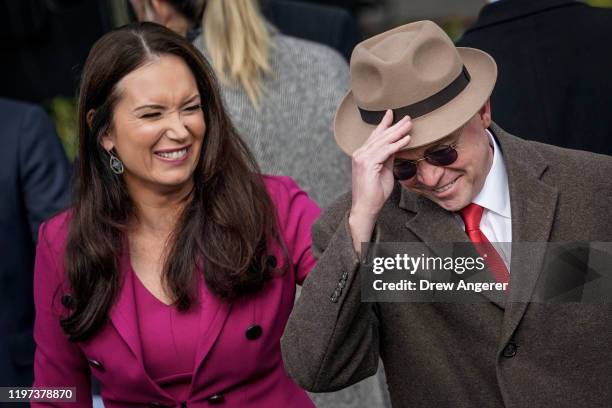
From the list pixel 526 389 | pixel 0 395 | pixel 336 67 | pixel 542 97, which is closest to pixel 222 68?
pixel 336 67

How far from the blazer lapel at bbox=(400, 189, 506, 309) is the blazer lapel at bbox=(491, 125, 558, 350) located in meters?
0.08

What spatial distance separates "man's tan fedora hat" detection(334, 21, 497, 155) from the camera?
9.39 ft

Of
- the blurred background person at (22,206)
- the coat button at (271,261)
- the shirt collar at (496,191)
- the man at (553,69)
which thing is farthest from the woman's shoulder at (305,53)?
the shirt collar at (496,191)

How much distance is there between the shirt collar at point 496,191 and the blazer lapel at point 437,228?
86mm

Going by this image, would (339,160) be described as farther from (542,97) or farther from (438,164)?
(438,164)

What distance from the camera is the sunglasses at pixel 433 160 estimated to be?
2.86m

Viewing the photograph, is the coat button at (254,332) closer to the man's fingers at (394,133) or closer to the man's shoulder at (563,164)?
the man's fingers at (394,133)

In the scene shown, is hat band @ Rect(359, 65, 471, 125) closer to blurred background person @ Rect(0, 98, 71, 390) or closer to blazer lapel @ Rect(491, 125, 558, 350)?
blazer lapel @ Rect(491, 125, 558, 350)

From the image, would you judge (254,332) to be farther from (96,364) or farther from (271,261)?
(96,364)

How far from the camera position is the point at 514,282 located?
2895 millimetres

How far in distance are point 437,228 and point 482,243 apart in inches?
4.5

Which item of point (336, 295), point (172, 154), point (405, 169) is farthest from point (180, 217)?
point (405, 169)

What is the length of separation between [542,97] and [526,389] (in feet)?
A: 3.96

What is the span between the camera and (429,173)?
2.89 m
